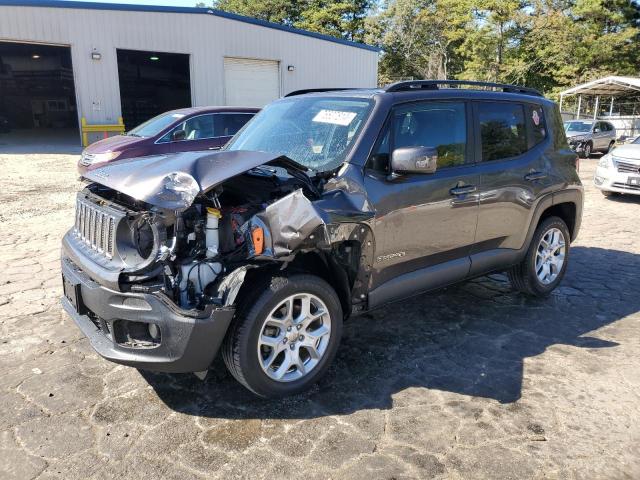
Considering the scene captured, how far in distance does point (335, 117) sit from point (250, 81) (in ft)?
61.5

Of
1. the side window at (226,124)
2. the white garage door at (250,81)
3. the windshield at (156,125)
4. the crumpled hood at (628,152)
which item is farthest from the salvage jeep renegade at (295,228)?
the white garage door at (250,81)

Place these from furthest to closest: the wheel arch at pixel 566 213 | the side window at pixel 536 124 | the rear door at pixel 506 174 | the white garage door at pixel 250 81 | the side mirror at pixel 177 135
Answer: the white garage door at pixel 250 81
the side mirror at pixel 177 135
the wheel arch at pixel 566 213
the side window at pixel 536 124
the rear door at pixel 506 174

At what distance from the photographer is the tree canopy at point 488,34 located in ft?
110

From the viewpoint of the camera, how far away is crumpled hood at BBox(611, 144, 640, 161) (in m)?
10.4

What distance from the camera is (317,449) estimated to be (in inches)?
108

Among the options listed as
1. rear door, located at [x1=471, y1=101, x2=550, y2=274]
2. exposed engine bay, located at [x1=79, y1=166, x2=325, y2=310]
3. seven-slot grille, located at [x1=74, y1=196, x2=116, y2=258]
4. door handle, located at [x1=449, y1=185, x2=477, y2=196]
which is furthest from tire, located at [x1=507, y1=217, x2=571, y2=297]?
seven-slot grille, located at [x1=74, y1=196, x2=116, y2=258]

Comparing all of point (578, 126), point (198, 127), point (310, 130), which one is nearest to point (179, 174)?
point (310, 130)

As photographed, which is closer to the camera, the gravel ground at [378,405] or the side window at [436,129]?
the gravel ground at [378,405]

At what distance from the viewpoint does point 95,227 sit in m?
3.21

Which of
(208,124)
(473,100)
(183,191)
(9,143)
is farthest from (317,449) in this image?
(9,143)

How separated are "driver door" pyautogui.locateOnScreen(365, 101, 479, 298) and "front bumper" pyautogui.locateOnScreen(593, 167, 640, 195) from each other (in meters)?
7.88

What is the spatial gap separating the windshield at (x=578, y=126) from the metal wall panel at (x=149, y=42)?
1109cm

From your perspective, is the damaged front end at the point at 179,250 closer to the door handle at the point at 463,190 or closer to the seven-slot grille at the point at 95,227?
the seven-slot grille at the point at 95,227

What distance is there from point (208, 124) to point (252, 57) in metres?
12.1
